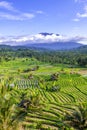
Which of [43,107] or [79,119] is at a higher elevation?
[79,119]

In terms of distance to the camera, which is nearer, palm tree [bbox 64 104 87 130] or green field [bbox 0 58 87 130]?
green field [bbox 0 58 87 130]

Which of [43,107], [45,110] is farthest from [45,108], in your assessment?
[45,110]

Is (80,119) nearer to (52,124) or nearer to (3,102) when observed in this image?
(52,124)

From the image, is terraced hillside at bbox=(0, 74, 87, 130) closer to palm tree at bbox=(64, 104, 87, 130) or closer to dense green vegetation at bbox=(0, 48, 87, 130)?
dense green vegetation at bbox=(0, 48, 87, 130)

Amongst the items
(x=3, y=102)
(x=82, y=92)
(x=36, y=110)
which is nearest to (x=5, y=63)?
(x=82, y=92)

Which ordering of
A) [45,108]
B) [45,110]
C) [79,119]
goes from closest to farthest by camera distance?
1. [79,119]
2. [45,110]
3. [45,108]

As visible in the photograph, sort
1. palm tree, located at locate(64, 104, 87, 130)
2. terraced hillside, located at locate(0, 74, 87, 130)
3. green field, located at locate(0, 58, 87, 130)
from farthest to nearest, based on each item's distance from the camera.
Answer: terraced hillside, located at locate(0, 74, 87, 130)
palm tree, located at locate(64, 104, 87, 130)
green field, located at locate(0, 58, 87, 130)

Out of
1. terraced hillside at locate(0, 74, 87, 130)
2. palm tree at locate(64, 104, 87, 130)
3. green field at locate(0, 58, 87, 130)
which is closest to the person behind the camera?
green field at locate(0, 58, 87, 130)

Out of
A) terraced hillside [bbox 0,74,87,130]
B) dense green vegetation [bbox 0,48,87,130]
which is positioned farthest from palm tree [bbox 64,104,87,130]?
terraced hillside [bbox 0,74,87,130]

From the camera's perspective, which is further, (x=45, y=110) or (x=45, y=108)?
(x=45, y=108)

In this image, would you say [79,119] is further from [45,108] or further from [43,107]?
[43,107]

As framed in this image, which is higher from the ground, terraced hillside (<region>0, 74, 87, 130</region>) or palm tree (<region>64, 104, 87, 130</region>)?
palm tree (<region>64, 104, 87, 130</region>)
